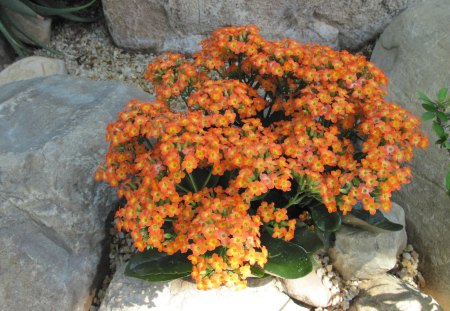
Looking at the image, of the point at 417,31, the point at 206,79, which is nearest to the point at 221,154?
the point at 206,79

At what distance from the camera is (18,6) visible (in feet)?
12.9

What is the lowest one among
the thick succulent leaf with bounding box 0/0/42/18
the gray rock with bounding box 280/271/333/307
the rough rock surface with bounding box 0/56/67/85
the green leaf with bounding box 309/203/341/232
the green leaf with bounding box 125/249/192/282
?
the rough rock surface with bounding box 0/56/67/85

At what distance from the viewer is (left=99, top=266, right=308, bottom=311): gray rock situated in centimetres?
236

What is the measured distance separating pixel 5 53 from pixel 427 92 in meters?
3.38

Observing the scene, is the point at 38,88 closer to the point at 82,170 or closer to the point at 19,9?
the point at 82,170

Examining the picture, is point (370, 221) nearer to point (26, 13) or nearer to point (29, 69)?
point (29, 69)

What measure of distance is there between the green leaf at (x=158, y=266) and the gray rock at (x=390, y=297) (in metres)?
0.94

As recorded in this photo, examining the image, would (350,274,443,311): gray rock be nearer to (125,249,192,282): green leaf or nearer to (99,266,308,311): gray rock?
(99,266,308,311): gray rock

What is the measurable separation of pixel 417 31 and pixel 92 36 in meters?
2.65

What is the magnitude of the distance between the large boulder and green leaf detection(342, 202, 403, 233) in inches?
17.1

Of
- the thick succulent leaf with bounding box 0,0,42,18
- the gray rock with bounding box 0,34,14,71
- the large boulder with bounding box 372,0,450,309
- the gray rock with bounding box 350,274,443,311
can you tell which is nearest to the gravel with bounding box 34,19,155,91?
the gray rock with bounding box 0,34,14,71

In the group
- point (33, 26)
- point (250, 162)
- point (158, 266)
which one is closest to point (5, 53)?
point (33, 26)

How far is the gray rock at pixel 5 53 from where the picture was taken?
169 inches

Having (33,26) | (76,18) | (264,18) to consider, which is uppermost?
(264,18)
